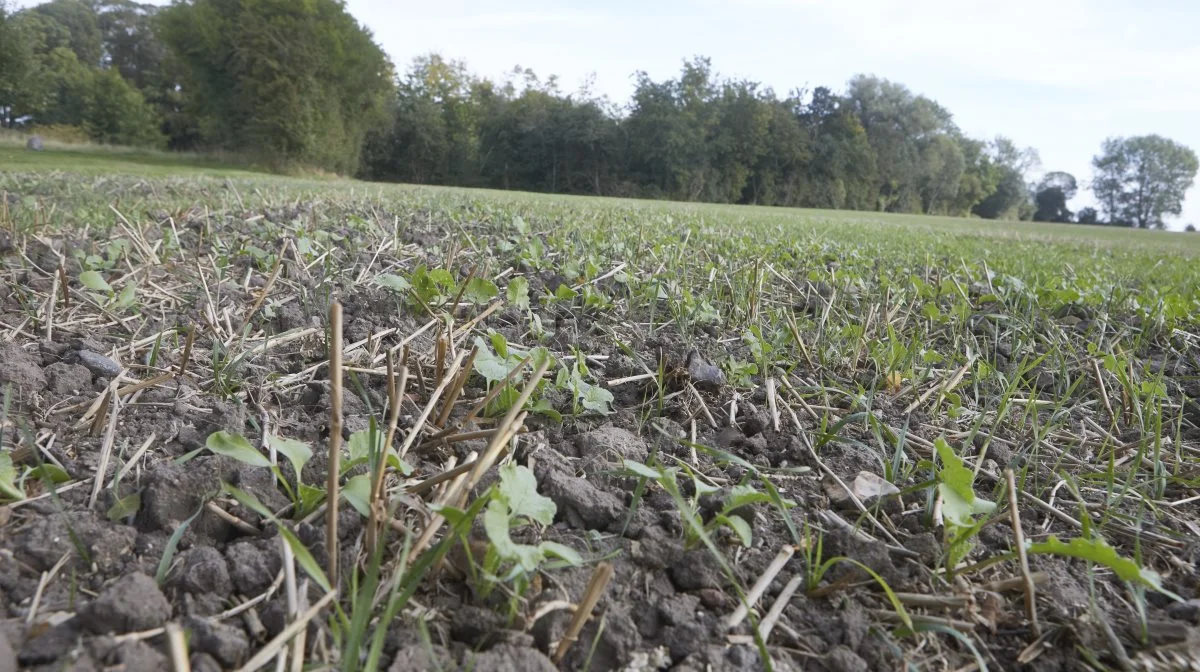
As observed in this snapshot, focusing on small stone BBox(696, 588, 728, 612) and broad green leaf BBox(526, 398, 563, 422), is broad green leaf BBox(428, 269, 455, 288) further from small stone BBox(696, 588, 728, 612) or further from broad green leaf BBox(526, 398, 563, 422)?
small stone BBox(696, 588, 728, 612)

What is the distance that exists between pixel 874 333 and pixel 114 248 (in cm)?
277

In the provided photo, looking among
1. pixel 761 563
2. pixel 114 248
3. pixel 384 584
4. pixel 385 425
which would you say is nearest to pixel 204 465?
pixel 385 425

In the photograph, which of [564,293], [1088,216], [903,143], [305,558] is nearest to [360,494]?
[305,558]

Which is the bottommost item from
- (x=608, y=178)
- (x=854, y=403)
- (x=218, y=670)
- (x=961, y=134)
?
(x=218, y=670)

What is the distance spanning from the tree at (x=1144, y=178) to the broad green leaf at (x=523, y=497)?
85324mm

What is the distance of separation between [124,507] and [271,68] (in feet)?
110

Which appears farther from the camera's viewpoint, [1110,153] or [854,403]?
[1110,153]

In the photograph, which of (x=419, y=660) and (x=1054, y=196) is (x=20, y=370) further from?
(x=1054, y=196)

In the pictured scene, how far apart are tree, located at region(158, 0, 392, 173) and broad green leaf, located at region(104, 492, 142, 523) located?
107ft

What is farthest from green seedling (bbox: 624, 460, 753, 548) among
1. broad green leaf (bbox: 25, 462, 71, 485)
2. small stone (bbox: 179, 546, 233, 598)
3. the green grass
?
the green grass

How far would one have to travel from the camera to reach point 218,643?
0.76m

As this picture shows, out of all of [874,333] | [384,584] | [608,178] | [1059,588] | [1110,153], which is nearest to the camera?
[384,584]

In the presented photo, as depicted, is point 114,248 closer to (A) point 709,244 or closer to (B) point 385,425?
(B) point 385,425

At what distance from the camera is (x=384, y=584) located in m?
0.89
